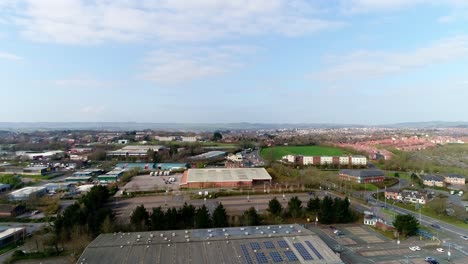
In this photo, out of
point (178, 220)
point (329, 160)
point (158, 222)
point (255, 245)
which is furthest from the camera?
point (329, 160)

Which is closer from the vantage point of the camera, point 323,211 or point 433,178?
point 323,211

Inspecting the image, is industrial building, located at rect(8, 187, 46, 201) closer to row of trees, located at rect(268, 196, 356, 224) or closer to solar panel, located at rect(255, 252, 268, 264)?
row of trees, located at rect(268, 196, 356, 224)

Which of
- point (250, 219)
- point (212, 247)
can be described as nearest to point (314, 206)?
point (250, 219)

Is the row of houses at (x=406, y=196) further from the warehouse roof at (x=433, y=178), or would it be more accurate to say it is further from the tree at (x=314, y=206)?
the tree at (x=314, y=206)

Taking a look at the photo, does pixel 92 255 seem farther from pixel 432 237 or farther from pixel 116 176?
pixel 116 176

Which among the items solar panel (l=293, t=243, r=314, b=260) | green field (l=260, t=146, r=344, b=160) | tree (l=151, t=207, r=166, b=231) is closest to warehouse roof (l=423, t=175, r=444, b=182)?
green field (l=260, t=146, r=344, b=160)

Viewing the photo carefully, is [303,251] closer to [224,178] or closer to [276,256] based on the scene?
[276,256]
